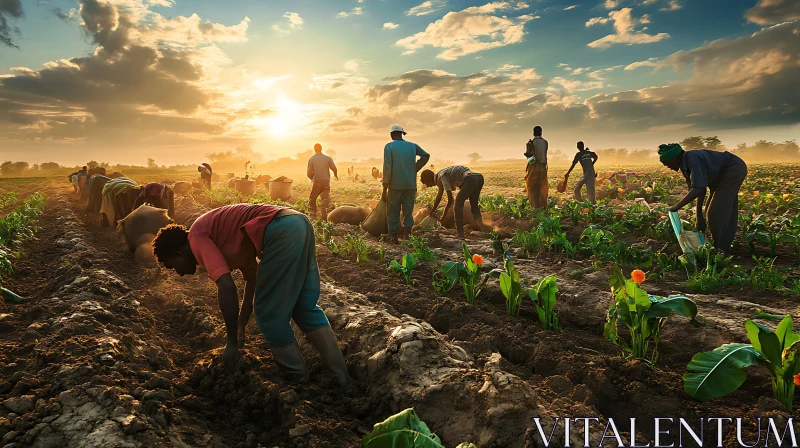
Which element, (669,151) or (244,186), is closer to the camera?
(669,151)

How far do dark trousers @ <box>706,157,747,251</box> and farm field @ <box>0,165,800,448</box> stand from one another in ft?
1.22

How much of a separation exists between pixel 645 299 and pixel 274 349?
269 centimetres

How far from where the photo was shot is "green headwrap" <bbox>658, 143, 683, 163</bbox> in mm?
5754

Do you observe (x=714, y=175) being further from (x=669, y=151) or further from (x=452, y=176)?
(x=452, y=176)

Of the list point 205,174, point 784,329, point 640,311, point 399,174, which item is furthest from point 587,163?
point 205,174

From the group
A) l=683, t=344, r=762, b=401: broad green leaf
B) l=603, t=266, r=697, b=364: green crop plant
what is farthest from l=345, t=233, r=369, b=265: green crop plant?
l=683, t=344, r=762, b=401: broad green leaf

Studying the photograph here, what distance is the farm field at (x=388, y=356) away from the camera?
8.61 feet

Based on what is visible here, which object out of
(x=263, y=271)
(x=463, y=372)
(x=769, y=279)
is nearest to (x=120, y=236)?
(x=263, y=271)

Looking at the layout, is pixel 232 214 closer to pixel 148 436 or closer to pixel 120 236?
pixel 148 436

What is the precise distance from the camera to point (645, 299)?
313cm

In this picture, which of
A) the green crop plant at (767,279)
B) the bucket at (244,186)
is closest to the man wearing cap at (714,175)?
the green crop plant at (767,279)

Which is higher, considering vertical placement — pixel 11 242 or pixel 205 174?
pixel 205 174

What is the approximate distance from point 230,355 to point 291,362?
1.43 feet

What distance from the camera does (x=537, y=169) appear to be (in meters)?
10.4
